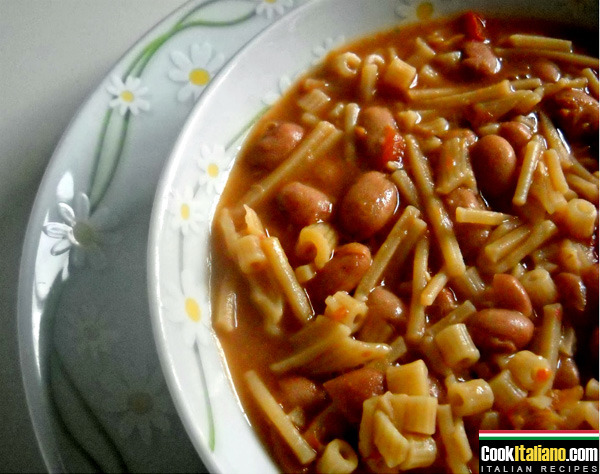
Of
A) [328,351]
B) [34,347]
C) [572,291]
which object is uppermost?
[34,347]

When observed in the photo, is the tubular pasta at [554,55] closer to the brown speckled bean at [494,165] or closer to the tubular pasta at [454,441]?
the brown speckled bean at [494,165]

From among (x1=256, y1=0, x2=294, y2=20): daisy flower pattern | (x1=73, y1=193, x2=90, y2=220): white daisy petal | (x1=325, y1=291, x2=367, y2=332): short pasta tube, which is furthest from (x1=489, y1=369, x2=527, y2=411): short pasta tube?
(x1=256, y1=0, x2=294, y2=20): daisy flower pattern

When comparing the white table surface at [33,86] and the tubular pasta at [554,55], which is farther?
the tubular pasta at [554,55]

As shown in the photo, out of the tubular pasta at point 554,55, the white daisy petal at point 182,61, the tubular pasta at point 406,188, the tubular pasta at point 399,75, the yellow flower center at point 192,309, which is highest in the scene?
the white daisy petal at point 182,61

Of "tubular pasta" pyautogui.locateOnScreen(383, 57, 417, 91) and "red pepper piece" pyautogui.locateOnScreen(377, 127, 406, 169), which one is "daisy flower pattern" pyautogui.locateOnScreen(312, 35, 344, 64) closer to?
"tubular pasta" pyautogui.locateOnScreen(383, 57, 417, 91)

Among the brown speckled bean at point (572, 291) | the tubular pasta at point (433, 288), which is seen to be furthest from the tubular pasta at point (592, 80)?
the tubular pasta at point (433, 288)

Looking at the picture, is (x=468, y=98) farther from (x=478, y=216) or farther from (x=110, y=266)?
(x=110, y=266)

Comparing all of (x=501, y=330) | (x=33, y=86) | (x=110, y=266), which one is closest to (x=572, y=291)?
(x=501, y=330)

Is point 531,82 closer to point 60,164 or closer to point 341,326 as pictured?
point 341,326
